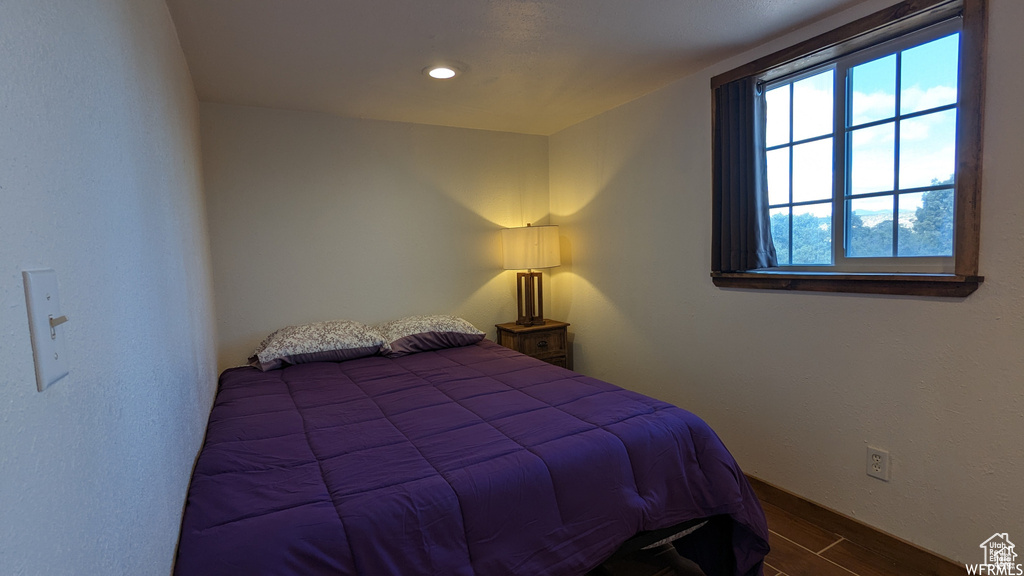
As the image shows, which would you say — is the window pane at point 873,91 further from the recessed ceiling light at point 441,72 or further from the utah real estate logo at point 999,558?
the recessed ceiling light at point 441,72

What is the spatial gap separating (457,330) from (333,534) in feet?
6.69

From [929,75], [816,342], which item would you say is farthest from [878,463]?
[929,75]

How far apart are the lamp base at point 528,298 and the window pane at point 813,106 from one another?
1918 mm

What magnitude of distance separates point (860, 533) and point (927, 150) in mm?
1541

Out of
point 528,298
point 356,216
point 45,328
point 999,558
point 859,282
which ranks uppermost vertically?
point 356,216

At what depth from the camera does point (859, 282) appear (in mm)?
1954

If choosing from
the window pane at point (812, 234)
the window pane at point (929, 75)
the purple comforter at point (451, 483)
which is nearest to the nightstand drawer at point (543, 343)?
the purple comforter at point (451, 483)

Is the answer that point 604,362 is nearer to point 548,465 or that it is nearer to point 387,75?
point 548,465

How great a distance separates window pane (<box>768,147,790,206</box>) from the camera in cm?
231

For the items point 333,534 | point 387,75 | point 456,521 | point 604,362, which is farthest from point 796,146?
point 333,534

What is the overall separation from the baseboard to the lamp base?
1.75 meters

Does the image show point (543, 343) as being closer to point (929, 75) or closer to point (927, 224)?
point (927, 224)

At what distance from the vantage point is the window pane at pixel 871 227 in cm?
195

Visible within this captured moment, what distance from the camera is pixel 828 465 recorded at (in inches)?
84.0
